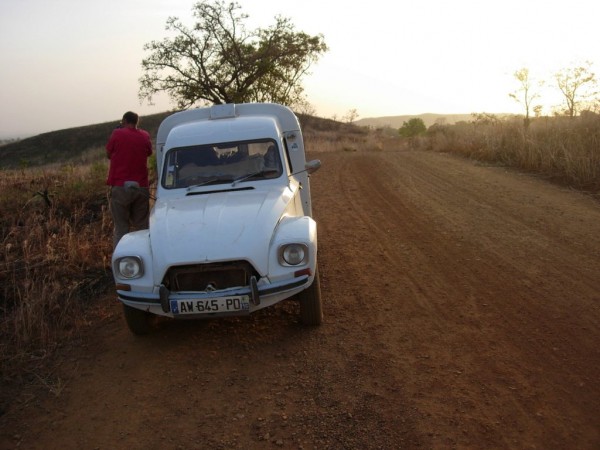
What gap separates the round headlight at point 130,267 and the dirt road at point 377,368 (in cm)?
73

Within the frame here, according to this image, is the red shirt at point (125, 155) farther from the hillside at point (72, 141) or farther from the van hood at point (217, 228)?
the hillside at point (72, 141)

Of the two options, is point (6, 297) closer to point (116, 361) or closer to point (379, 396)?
point (116, 361)

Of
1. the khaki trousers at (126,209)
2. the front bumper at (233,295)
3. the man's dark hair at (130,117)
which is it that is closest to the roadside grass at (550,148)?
the front bumper at (233,295)

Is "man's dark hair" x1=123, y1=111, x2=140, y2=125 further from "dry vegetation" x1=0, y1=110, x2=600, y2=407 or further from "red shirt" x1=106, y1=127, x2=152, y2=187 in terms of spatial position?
"dry vegetation" x1=0, y1=110, x2=600, y2=407

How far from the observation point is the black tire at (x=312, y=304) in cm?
478

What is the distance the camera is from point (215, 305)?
437cm

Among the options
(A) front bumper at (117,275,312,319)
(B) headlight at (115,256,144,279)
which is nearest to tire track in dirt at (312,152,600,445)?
(A) front bumper at (117,275,312,319)

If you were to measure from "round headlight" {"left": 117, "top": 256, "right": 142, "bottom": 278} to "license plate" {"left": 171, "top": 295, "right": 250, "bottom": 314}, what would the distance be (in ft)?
1.59

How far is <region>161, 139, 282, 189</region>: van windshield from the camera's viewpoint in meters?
5.79

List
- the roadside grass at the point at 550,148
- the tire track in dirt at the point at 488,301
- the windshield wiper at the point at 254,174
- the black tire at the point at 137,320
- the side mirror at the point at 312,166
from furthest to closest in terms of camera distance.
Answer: the roadside grass at the point at 550,148 < the side mirror at the point at 312,166 < the windshield wiper at the point at 254,174 < the black tire at the point at 137,320 < the tire track in dirt at the point at 488,301

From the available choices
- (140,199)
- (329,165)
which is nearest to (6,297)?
(140,199)

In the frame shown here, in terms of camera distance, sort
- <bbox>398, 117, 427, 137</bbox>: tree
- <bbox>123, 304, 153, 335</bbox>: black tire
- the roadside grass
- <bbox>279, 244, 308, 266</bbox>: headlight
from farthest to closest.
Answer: <bbox>398, 117, 427, 137</bbox>: tree
the roadside grass
<bbox>123, 304, 153, 335</bbox>: black tire
<bbox>279, 244, 308, 266</bbox>: headlight

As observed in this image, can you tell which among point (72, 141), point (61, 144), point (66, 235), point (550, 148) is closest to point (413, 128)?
point (550, 148)

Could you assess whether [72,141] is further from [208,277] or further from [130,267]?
[208,277]
